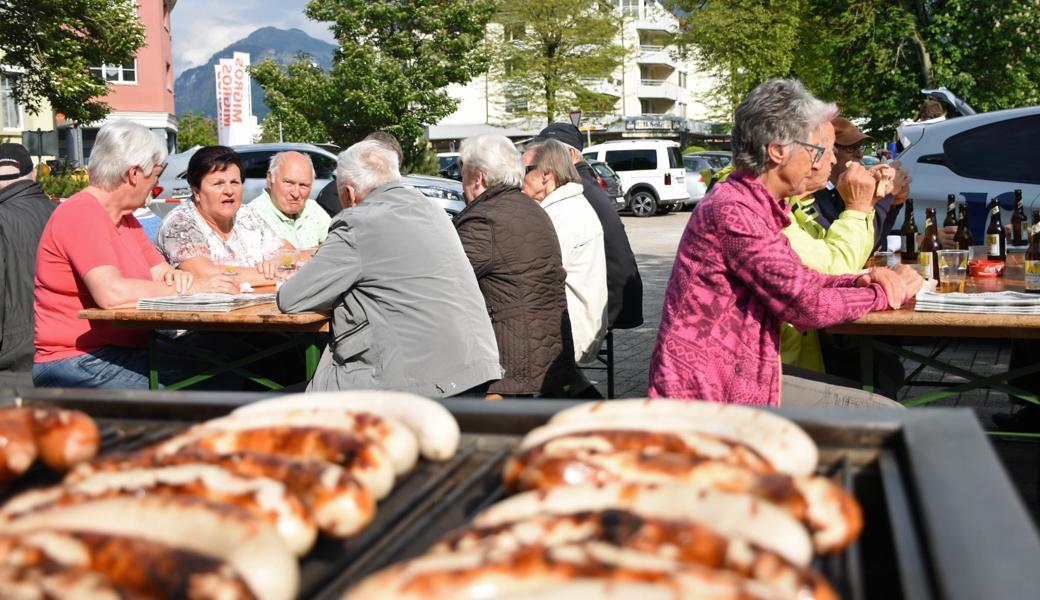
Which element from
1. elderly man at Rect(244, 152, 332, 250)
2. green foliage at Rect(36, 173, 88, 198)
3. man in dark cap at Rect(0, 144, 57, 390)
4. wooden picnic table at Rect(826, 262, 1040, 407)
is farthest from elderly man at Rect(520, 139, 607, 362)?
green foliage at Rect(36, 173, 88, 198)

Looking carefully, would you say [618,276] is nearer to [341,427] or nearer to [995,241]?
[995,241]

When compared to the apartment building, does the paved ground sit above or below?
below

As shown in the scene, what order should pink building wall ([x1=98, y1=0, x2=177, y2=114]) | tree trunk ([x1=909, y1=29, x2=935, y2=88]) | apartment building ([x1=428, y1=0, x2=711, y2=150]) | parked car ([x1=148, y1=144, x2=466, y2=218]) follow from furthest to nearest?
apartment building ([x1=428, y1=0, x2=711, y2=150]), pink building wall ([x1=98, y1=0, x2=177, y2=114]), tree trunk ([x1=909, y1=29, x2=935, y2=88]), parked car ([x1=148, y1=144, x2=466, y2=218])

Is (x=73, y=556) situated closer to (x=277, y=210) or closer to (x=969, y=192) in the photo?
(x=277, y=210)

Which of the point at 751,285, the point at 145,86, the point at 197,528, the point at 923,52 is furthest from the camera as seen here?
the point at 145,86

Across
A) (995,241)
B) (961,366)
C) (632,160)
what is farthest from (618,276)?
(632,160)

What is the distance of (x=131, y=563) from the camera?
3.35 ft

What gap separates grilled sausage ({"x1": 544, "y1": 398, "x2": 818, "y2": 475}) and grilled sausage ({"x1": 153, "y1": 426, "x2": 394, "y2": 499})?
225 mm

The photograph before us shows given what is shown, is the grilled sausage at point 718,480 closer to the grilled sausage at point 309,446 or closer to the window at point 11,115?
the grilled sausage at point 309,446

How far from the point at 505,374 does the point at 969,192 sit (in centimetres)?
483

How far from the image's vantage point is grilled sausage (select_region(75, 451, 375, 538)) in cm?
124

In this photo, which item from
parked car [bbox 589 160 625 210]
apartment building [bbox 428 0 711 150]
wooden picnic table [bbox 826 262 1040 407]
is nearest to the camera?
wooden picnic table [bbox 826 262 1040 407]

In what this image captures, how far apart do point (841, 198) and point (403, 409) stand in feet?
14.2

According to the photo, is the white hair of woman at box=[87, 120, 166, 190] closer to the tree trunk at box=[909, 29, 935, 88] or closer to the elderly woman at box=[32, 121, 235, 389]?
the elderly woman at box=[32, 121, 235, 389]
